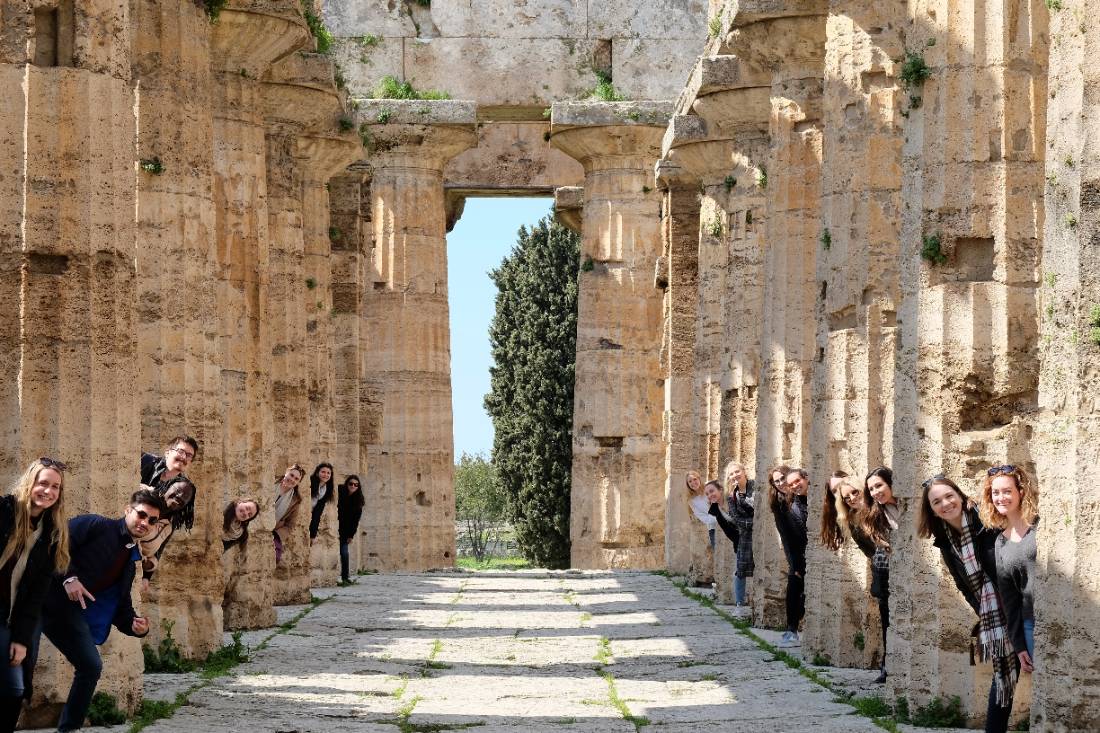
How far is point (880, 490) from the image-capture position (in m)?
12.8

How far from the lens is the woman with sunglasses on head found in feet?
32.7

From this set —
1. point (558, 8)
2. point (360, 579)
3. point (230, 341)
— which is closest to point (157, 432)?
point (230, 341)

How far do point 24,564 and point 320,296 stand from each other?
14956mm

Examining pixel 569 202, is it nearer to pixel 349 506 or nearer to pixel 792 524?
pixel 349 506

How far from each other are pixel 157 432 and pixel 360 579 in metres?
12.9

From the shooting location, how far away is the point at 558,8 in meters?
29.2

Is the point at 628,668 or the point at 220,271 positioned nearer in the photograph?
the point at 628,668

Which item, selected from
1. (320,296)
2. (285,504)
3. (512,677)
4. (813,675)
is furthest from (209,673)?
(320,296)

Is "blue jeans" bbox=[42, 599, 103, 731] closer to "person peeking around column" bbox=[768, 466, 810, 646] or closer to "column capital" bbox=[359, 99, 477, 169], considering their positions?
"person peeking around column" bbox=[768, 466, 810, 646]

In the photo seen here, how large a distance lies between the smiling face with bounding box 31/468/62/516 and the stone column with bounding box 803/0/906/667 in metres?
6.78

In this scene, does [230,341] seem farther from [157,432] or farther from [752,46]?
[752,46]

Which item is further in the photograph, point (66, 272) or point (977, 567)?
point (66, 272)

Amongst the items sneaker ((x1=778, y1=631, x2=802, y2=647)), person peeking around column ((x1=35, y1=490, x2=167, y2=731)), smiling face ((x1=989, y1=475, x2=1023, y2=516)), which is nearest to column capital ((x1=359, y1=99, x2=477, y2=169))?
sneaker ((x1=778, y1=631, x2=802, y2=647))

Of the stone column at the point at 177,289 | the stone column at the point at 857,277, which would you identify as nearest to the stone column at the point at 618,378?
the stone column at the point at 857,277
